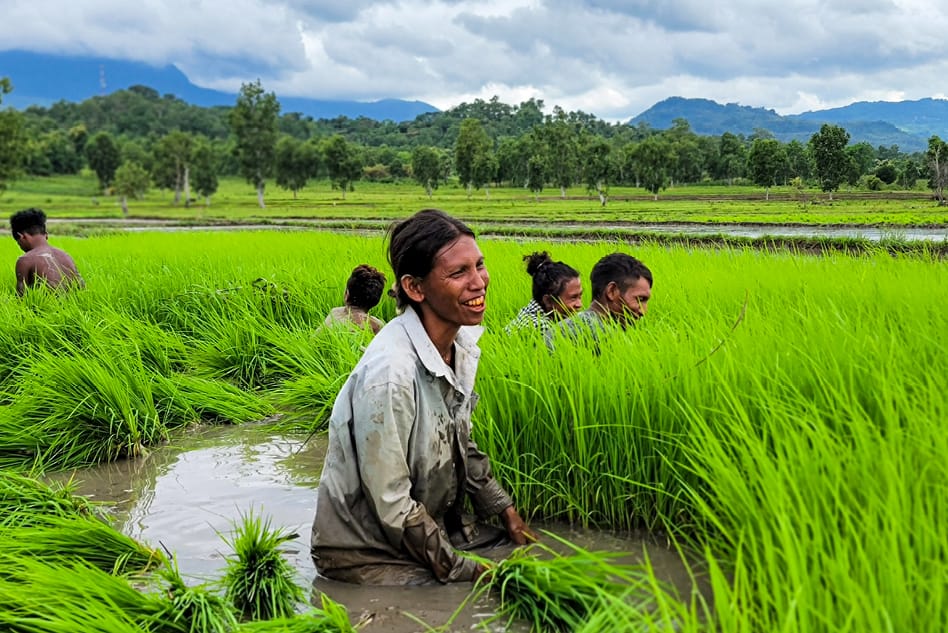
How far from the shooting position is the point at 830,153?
4134cm

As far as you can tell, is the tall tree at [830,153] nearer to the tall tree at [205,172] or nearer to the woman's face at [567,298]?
the woman's face at [567,298]

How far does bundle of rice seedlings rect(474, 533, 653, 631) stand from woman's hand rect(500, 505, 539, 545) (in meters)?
0.39

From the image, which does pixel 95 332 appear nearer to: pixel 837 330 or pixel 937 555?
pixel 837 330

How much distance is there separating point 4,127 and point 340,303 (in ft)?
177

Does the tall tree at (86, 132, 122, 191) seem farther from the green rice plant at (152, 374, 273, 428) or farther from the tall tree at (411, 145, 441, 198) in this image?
the green rice plant at (152, 374, 273, 428)

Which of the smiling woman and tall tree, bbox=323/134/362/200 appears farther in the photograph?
tall tree, bbox=323/134/362/200

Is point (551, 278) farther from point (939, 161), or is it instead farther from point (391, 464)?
point (939, 161)

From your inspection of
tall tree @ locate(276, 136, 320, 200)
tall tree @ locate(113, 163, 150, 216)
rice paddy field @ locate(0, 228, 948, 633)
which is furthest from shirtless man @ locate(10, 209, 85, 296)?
tall tree @ locate(276, 136, 320, 200)

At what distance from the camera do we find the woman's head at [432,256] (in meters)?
2.86

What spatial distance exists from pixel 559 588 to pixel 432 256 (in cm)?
120

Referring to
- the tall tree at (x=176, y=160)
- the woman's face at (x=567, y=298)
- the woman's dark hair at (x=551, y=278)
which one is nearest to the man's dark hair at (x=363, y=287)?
the woman's dark hair at (x=551, y=278)

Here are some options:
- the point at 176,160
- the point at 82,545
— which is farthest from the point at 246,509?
the point at 176,160

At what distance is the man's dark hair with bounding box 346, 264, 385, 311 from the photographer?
615 centimetres

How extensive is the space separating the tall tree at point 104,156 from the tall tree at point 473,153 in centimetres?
3487
